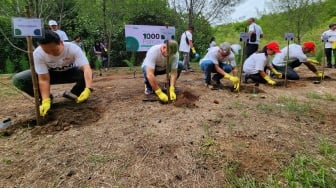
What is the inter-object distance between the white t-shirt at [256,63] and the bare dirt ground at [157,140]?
1.49 meters

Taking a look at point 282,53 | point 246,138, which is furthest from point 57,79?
point 282,53

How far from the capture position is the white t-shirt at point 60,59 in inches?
122

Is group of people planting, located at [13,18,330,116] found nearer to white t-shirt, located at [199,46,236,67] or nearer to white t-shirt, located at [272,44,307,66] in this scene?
white t-shirt, located at [199,46,236,67]

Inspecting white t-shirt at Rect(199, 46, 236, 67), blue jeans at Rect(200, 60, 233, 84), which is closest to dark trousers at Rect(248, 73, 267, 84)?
blue jeans at Rect(200, 60, 233, 84)

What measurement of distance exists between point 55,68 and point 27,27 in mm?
947

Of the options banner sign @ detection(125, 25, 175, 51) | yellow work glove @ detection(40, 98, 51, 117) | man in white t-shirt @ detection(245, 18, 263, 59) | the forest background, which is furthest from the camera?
the forest background

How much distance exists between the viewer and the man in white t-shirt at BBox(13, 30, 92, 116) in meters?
2.98

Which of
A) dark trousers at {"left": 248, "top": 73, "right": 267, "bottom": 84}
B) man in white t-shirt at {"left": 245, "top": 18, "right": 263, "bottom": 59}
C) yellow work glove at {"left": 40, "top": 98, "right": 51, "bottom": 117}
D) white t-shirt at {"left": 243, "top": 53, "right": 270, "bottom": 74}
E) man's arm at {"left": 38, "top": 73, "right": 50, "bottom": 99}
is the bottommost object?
yellow work glove at {"left": 40, "top": 98, "right": 51, "bottom": 117}

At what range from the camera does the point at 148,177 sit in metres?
1.98

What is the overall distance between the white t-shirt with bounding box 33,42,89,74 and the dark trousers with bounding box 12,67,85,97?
99mm

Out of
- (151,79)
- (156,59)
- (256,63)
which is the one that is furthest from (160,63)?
(256,63)

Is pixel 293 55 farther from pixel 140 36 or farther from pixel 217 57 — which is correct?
pixel 140 36

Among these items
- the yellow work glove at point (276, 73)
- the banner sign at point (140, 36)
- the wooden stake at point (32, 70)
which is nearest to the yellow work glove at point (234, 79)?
the yellow work glove at point (276, 73)

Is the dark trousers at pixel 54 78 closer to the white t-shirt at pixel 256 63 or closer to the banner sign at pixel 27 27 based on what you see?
the banner sign at pixel 27 27
